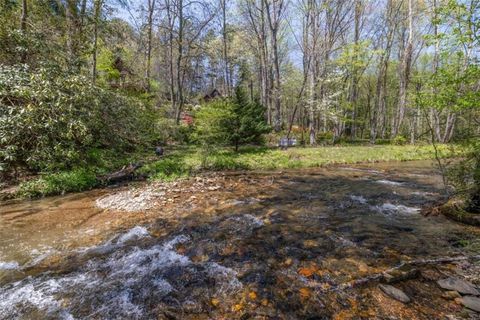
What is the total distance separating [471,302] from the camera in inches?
103

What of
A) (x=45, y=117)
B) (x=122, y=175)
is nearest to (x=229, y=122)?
(x=122, y=175)

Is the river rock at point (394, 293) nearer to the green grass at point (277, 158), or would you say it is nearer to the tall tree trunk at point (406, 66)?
the green grass at point (277, 158)

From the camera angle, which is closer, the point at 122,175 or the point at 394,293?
the point at 394,293

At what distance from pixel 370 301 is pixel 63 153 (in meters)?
8.05

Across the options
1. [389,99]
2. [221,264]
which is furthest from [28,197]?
[389,99]

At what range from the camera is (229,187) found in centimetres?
780

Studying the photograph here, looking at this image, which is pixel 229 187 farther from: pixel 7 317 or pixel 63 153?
pixel 7 317

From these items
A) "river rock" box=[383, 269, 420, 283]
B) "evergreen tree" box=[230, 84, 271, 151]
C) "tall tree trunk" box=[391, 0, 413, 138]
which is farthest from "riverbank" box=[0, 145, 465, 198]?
"tall tree trunk" box=[391, 0, 413, 138]

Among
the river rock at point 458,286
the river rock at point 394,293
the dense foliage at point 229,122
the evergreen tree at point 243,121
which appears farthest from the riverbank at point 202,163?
the river rock at point 394,293

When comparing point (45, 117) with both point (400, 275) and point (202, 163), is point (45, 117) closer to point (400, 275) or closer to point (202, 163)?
point (202, 163)

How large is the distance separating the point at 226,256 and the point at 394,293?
2.16m

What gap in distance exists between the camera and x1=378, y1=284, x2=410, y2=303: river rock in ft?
8.91

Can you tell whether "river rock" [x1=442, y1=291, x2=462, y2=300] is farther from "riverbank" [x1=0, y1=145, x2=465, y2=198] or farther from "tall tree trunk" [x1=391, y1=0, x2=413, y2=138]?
"tall tree trunk" [x1=391, y1=0, x2=413, y2=138]

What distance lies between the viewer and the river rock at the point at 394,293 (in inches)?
107
